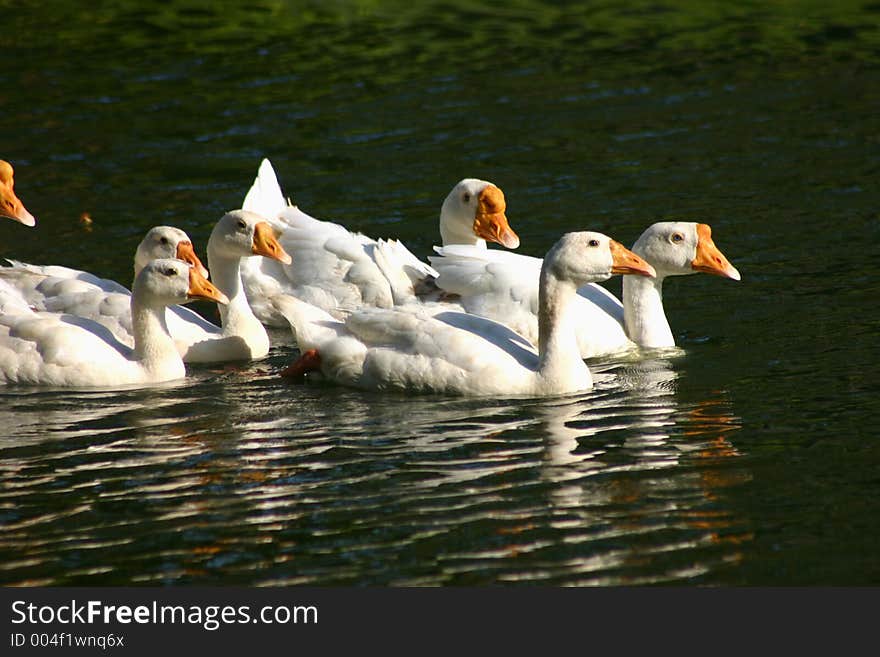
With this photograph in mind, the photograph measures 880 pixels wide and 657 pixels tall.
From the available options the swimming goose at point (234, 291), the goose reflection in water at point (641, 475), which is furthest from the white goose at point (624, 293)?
the swimming goose at point (234, 291)

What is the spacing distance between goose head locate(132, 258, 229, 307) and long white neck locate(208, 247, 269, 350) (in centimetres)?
86

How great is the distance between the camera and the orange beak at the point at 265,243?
12.5 m

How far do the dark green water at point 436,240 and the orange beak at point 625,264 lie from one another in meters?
0.87

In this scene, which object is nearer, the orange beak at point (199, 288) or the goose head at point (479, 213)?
the orange beak at point (199, 288)

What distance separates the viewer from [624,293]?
12.6 m

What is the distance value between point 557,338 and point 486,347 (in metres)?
0.52

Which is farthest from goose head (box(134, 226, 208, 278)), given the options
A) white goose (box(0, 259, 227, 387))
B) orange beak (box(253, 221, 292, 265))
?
white goose (box(0, 259, 227, 387))

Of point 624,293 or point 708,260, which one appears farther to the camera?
point 624,293

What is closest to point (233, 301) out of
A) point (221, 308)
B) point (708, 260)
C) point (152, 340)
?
point (221, 308)

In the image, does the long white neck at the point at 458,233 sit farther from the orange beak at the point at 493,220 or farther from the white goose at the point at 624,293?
the white goose at the point at 624,293

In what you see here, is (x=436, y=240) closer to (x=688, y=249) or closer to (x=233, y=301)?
(x=233, y=301)

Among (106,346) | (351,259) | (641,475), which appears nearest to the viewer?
(641,475)

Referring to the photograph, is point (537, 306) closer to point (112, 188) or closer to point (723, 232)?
point (723, 232)

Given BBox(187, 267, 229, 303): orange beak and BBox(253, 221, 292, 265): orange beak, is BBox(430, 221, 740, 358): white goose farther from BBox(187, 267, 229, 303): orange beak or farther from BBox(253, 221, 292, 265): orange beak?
BBox(187, 267, 229, 303): orange beak
